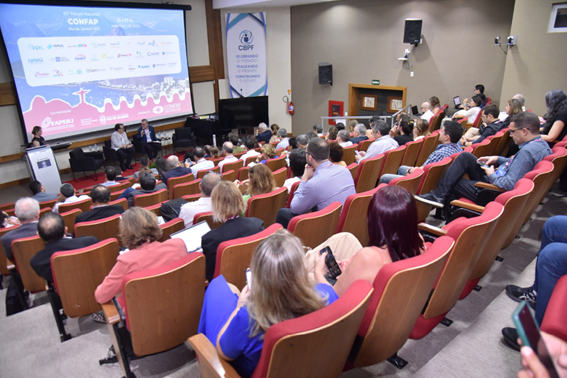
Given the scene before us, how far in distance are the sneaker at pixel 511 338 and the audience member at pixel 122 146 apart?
8.97 m

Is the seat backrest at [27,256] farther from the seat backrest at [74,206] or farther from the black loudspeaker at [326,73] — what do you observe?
the black loudspeaker at [326,73]

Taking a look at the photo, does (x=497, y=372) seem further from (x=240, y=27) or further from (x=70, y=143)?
(x=240, y=27)

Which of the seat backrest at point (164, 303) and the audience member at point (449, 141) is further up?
the audience member at point (449, 141)

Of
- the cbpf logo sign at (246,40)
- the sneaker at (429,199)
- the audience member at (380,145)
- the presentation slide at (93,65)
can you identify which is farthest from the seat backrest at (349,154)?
the cbpf logo sign at (246,40)

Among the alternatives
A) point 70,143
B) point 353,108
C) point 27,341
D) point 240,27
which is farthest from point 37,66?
point 353,108

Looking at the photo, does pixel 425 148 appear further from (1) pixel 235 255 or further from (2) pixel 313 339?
(2) pixel 313 339

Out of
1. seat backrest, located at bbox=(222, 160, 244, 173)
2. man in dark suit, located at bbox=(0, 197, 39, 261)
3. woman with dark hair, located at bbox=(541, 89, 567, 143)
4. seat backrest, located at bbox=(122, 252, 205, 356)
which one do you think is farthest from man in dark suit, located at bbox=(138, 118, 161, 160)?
woman with dark hair, located at bbox=(541, 89, 567, 143)

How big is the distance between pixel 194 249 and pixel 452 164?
8.23 feet

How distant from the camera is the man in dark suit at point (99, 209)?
3.76 meters

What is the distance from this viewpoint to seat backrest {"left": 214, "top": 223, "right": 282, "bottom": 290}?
2.16 metres

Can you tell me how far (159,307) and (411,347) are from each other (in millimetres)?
1477

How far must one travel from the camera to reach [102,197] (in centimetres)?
390

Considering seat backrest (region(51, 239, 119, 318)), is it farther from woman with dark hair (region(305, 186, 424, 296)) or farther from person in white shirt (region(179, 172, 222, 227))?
woman with dark hair (region(305, 186, 424, 296))

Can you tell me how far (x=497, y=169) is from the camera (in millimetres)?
3570
